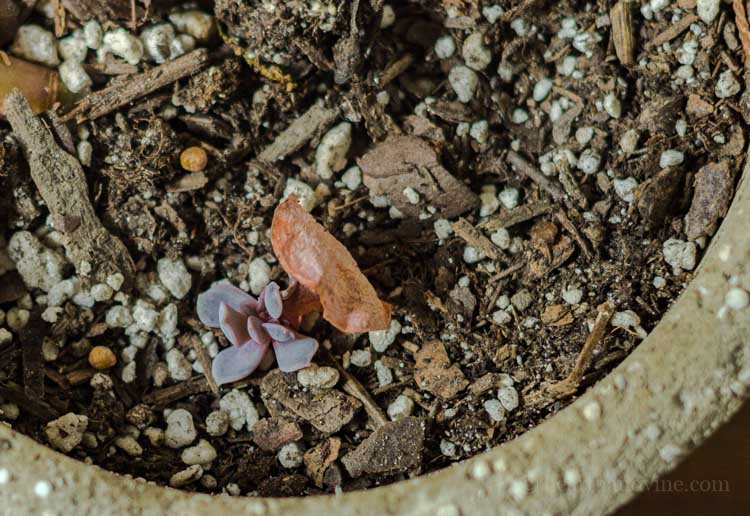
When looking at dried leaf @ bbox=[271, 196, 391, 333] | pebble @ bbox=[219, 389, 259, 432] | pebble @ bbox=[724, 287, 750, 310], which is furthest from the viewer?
pebble @ bbox=[219, 389, 259, 432]

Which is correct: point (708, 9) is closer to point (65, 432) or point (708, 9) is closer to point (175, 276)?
point (175, 276)

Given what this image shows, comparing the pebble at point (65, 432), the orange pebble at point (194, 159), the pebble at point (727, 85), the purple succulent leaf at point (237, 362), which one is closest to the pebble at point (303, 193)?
the orange pebble at point (194, 159)

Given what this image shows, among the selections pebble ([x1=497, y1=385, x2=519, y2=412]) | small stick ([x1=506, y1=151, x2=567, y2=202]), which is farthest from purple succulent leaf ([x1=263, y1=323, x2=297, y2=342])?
small stick ([x1=506, y1=151, x2=567, y2=202])

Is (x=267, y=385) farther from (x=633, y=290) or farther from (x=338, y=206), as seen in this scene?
(x=633, y=290)

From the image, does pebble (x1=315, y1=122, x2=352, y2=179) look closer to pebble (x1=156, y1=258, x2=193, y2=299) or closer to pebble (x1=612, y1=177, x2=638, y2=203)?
pebble (x1=156, y1=258, x2=193, y2=299)

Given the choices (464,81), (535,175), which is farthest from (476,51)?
(535,175)

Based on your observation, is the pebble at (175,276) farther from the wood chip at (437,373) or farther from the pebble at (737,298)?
the pebble at (737,298)

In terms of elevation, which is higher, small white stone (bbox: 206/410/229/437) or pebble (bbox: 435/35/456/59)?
pebble (bbox: 435/35/456/59)
